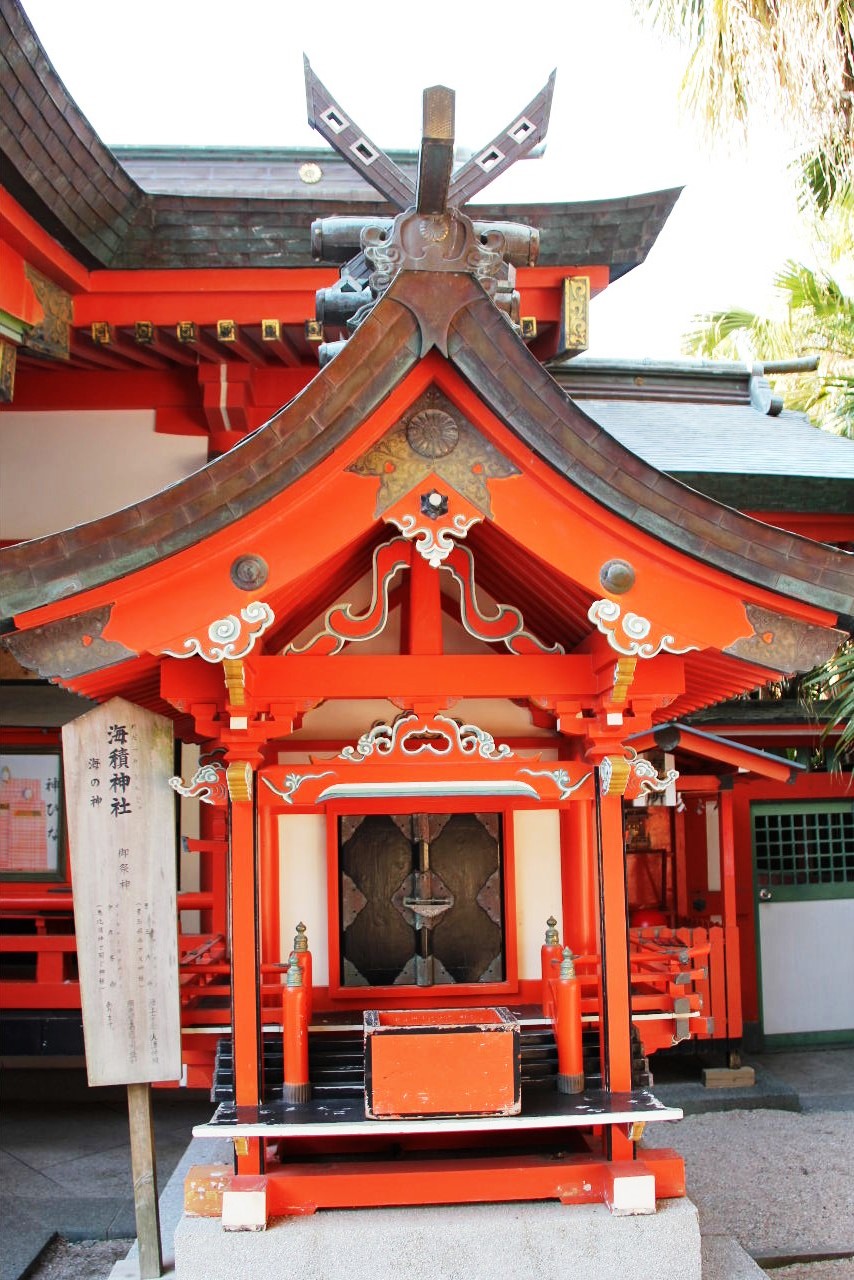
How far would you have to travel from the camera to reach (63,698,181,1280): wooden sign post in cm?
440

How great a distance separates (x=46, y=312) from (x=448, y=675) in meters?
3.66

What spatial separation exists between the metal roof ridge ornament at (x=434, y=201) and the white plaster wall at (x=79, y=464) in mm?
3302

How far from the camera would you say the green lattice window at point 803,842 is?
1070cm

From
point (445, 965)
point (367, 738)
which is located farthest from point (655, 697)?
point (445, 965)

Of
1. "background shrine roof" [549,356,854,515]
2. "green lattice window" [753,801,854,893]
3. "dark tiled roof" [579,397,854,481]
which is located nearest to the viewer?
"background shrine roof" [549,356,854,515]

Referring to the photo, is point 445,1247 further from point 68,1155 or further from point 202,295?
point 202,295

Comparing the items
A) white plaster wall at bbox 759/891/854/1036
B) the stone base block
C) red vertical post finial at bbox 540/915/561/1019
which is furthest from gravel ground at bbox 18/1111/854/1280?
white plaster wall at bbox 759/891/854/1036

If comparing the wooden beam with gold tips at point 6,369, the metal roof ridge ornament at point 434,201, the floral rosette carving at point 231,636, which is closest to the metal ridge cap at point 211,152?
the wooden beam with gold tips at point 6,369

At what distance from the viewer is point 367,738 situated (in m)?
4.39

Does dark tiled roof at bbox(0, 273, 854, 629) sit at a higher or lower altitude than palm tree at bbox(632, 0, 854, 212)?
lower

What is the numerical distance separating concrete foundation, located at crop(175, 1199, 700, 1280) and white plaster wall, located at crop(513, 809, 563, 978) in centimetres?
148

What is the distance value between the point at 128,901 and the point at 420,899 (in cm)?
153

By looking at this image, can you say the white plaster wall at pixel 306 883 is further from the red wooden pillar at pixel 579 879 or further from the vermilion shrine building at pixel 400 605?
the red wooden pillar at pixel 579 879

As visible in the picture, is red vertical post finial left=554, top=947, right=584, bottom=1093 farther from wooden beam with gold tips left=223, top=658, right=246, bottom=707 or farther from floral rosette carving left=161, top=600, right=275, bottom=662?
floral rosette carving left=161, top=600, right=275, bottom=662
